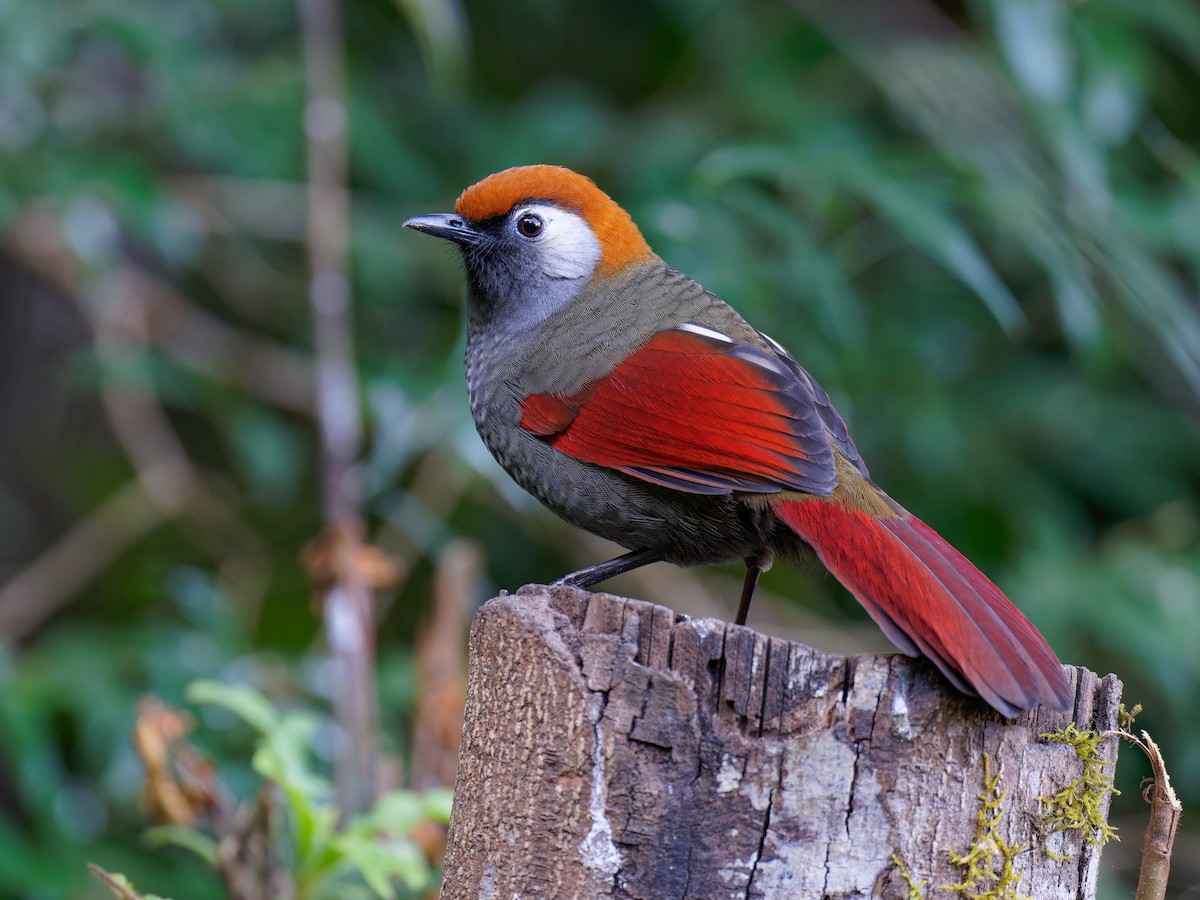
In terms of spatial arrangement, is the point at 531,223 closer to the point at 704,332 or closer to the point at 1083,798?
the point at 704,332

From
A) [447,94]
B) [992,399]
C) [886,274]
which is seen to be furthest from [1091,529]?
[447,94]

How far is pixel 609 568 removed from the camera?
2.60 meters

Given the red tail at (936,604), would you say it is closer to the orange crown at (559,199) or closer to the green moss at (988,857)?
the green moss at (988,857)

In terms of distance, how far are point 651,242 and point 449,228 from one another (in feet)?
2.33

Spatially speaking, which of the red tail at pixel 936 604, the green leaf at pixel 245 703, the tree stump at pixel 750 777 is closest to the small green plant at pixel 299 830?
the green leaf at pixel 245 703

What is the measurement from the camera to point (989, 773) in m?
1.79

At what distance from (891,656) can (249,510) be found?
3592 millimetres

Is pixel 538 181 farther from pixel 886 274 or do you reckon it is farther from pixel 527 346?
pixel 886 274

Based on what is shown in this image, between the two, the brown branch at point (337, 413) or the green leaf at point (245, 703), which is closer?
the green leaf at point (245, 703)

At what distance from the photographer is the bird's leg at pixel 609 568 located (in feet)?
8.47

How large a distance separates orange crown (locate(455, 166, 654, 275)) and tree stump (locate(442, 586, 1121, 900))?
143 cm

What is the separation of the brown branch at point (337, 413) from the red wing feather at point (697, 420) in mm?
772

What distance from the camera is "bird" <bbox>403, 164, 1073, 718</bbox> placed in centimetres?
194

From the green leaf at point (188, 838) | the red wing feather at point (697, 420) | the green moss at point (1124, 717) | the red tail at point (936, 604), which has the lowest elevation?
the green leaf at point (188, 838)
